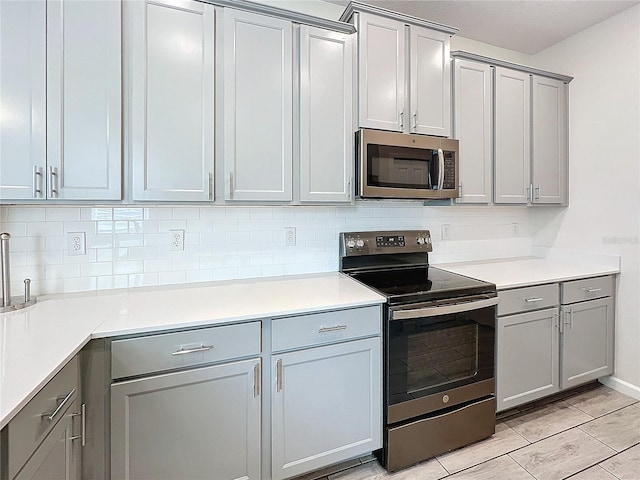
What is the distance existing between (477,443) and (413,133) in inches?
75.9

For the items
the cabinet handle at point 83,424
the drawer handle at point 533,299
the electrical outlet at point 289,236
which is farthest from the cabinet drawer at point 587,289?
the cabinet handle at point 83,424

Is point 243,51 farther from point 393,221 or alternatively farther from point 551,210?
point 551,210

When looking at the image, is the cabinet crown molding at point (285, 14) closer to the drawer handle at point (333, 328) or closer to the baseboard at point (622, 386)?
the drawer handle at point (333, 328)

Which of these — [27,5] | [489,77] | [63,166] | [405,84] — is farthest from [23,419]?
[489,77]

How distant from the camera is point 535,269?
2.60 metres

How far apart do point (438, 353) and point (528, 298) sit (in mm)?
797

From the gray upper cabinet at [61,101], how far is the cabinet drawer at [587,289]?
9.22ft

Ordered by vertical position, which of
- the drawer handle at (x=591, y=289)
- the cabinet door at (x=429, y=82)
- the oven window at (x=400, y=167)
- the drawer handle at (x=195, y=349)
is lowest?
the drawer handle at (x=195, y=349)

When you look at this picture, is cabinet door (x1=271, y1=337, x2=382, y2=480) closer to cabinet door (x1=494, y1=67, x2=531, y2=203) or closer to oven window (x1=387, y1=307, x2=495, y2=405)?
oven window (x1=387, y1=307, x2=495, y2=405)

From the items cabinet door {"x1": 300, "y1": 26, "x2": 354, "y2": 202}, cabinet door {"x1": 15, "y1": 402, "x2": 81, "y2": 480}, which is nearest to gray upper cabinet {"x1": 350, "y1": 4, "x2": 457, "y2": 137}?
cabinet door {"x1": 300, "y1": 26, "x2": 354, "y2": 202}

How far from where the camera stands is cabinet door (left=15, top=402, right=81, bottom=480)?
963 mm

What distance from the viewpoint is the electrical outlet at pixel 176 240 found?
2035 millimetres

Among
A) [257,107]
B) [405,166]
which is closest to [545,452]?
[405,166]

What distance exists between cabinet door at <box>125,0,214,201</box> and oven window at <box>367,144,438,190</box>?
94cm
